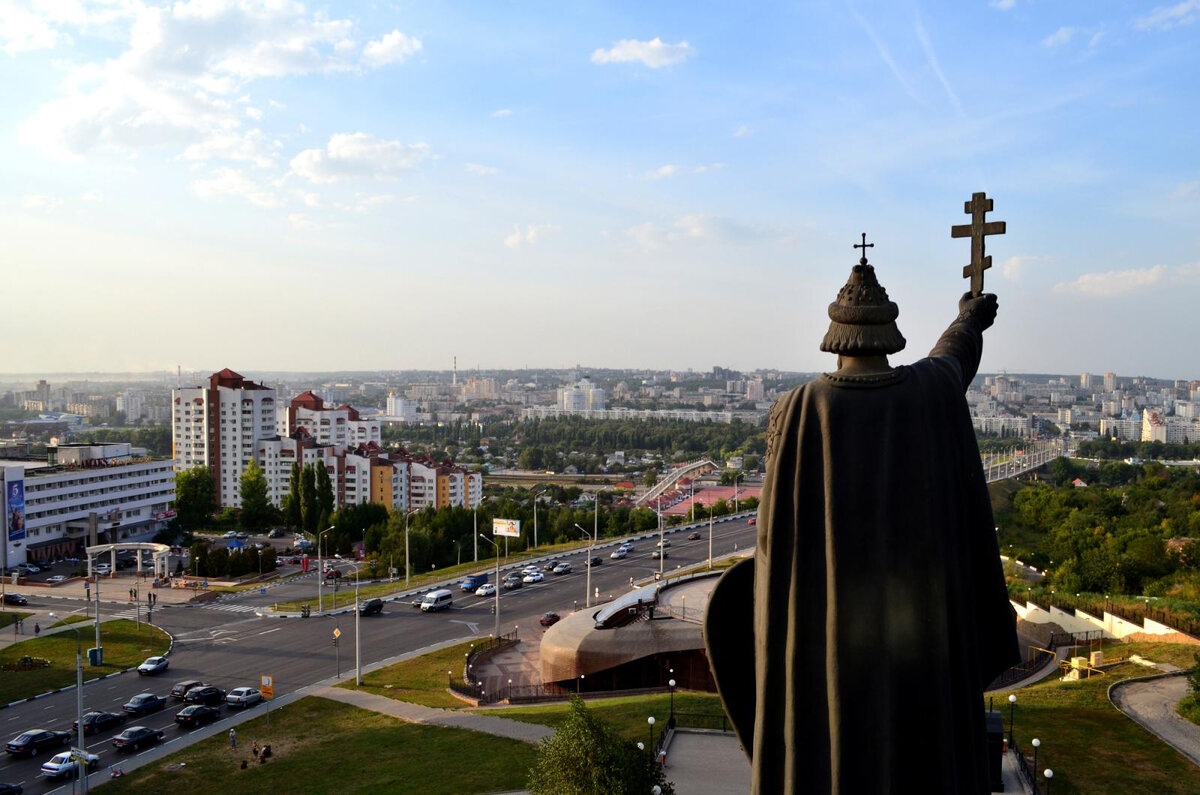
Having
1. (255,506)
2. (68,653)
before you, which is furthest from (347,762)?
(255,506)

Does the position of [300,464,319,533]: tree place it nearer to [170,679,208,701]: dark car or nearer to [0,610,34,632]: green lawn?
[0,610,34,632]: green lawn

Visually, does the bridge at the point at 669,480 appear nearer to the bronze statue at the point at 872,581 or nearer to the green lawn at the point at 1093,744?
the green lawn at the point at 1093,744

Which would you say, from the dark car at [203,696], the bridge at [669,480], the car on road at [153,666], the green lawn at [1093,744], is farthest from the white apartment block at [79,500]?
the green lawn at [1093,744]

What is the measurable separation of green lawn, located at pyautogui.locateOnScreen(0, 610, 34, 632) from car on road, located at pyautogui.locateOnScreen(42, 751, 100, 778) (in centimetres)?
1945

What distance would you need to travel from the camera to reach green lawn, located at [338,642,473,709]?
2562cm

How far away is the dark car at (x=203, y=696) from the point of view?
1021 inches

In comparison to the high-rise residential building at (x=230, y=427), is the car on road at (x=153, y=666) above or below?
below

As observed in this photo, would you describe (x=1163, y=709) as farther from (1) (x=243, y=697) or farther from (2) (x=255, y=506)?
(2) (x=255, y=506)

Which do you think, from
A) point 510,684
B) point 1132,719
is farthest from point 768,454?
point 510,684

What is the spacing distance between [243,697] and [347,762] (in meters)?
7.02

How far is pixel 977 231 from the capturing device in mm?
7141

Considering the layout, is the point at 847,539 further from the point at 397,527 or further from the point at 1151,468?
the point at 1151,468

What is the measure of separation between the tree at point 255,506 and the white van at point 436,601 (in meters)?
33.8

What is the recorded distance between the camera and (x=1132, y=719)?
19.7m
